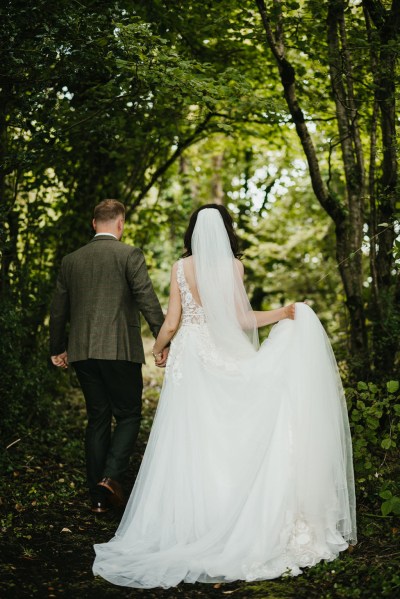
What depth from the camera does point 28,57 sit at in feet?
16.7

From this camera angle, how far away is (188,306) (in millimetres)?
4715

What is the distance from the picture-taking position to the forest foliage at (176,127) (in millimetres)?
5254

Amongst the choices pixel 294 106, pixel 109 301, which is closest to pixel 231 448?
pixel 109 301

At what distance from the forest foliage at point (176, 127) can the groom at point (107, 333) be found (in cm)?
89

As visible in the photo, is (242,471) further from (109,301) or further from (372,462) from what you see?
(109,301)

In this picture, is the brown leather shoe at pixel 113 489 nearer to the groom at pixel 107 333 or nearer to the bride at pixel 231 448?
the groom at pixel 107 333

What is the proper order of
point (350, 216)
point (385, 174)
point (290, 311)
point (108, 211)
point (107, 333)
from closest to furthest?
point (290, 311) → point (107, 333) → point (108, 211) → point (385, 174) → point (350, 216)

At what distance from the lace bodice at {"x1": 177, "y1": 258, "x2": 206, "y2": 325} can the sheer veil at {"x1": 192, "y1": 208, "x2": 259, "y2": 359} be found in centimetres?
9

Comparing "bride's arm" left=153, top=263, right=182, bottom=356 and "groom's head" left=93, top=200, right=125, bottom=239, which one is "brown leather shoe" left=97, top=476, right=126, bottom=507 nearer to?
"bride's arm" left=153, top=263, right=182, bottom=356

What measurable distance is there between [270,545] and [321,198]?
161 inches

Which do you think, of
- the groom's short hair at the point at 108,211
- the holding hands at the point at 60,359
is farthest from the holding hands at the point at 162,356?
the groom's short hair at the point at 108,211

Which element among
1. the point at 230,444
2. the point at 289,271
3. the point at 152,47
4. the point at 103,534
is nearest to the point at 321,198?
the point at 152,47

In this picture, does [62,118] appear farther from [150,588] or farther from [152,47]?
[150,588]

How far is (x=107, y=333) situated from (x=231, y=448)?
4.67ft
